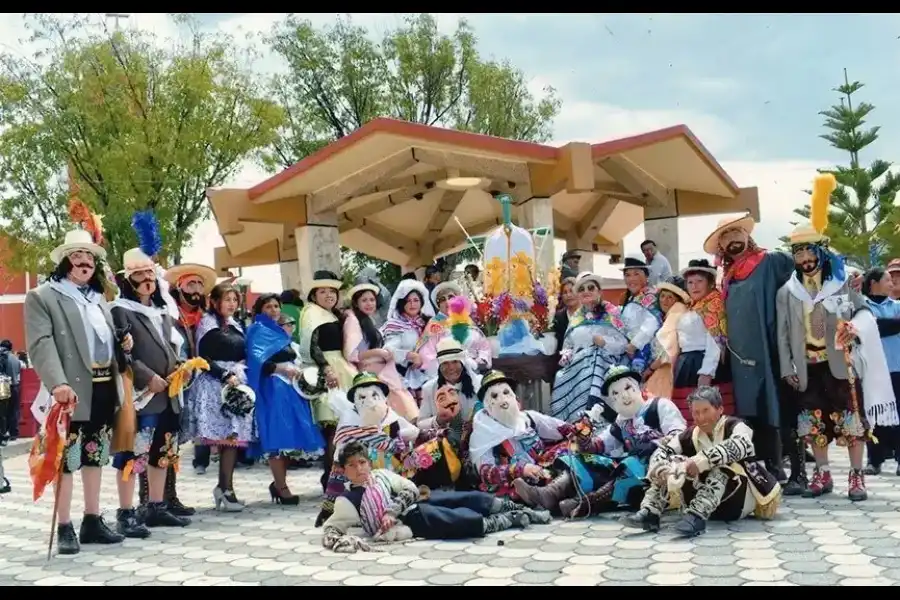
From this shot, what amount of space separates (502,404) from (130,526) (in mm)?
2619

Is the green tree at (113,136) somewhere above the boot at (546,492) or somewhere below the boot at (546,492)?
above

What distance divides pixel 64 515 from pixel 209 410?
1551 mm

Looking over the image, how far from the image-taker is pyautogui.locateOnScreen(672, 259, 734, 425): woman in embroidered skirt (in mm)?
6664

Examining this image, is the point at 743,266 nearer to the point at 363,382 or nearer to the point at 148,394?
the point at 363,382

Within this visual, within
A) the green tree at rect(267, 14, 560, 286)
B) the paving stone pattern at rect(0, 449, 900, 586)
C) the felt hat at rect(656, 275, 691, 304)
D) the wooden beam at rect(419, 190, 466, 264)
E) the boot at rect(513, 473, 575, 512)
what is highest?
the green tree at rect(267, 14, 560, 286)

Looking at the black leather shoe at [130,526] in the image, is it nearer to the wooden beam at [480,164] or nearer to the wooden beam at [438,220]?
the wooden beam at [480,164]

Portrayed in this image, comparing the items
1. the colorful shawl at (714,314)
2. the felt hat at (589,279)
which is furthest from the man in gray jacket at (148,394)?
the colorful shawl at (714,314)

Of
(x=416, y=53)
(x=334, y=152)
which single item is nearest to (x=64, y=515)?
(x=334, y=152)

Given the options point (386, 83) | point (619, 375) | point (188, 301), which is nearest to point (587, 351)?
point (619, 375)

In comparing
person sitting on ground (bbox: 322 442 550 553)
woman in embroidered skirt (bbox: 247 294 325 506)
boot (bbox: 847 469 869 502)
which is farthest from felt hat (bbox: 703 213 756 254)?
woman in embroidered skirt (bbox: 247 294 325 506)

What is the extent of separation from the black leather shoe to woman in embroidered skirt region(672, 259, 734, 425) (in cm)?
396

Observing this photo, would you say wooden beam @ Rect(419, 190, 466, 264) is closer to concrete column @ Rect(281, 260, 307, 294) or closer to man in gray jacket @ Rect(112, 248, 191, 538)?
concrete column @ Rect(281, 260, 307, 294)

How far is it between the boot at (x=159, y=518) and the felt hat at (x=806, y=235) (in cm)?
478

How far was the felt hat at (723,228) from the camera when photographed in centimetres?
676
